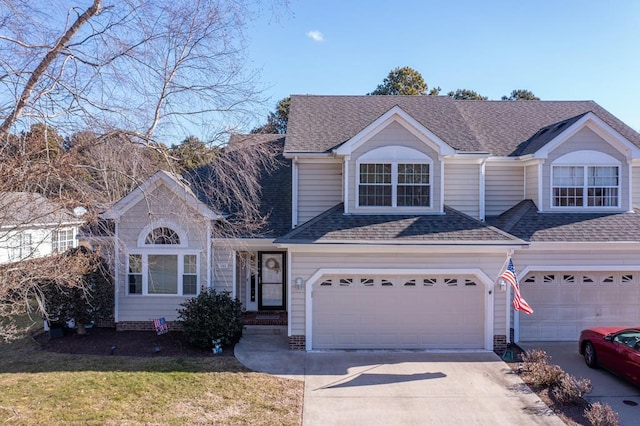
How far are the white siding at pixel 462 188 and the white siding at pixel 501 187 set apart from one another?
1239 mm

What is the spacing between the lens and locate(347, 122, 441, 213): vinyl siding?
42.9ft

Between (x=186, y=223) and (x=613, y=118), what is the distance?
16.3m

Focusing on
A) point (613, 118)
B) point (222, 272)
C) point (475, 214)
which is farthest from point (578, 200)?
point (222, 272)

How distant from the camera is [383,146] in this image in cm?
1320

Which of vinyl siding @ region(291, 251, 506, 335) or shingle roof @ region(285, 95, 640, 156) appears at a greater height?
shingle roof @ region(285, 95, 640, 156)

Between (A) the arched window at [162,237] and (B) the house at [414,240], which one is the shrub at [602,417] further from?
(A) the arched window at [162,237]

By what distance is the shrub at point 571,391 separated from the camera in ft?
28.2

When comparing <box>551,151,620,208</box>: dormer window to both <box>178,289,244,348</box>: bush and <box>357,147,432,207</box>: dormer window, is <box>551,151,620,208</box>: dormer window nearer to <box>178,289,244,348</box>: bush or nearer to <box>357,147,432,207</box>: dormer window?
<box>357,147,432,207</box>: dormer window

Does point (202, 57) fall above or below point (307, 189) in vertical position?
above

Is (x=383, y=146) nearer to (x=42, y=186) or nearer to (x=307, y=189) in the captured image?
(x=307, y=189)

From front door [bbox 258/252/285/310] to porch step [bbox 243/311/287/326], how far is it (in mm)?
406

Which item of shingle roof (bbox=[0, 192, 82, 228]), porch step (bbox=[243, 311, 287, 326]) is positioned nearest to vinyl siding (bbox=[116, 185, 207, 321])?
porch step (bbox=[243, 311, 287, 326])

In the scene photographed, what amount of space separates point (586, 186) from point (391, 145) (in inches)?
259

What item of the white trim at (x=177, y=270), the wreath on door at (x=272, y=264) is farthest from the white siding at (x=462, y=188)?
the white trim at (x=177, y=270)
